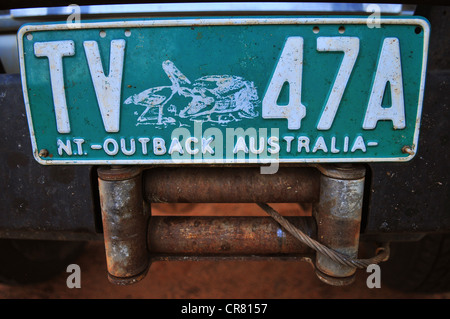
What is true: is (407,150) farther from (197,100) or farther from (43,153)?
(43,153)

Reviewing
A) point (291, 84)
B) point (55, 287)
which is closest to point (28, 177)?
point (291, 84)

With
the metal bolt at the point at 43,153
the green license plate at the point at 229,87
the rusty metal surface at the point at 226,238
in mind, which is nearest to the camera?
the green license plate at the point at 229,87

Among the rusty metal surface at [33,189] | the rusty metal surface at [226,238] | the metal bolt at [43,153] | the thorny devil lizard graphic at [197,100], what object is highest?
the thorny devil lizard graphic at [197,100]

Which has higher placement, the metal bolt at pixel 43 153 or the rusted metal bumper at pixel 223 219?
the metal bolt at pixel 43 153

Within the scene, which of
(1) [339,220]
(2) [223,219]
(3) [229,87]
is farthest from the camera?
(2) [223,219]

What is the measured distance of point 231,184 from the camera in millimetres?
968

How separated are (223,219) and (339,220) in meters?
0.34

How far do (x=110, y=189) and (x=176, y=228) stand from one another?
0.24m

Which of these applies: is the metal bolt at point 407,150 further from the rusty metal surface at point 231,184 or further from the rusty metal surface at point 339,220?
the rusty metal surface at point 231,184

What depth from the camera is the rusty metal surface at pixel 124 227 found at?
904 mm

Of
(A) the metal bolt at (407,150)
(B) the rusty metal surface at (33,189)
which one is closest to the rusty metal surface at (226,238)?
(B) the rusty metal surface at (33,189)

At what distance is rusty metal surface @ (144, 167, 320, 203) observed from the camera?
97 cm

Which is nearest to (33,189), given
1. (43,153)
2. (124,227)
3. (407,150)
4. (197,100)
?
(43,153)

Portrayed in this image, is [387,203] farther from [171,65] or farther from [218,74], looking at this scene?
[171,65]
